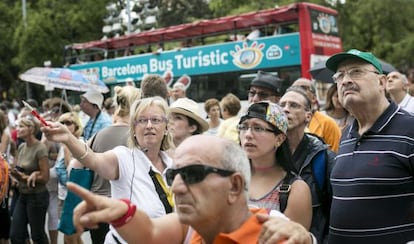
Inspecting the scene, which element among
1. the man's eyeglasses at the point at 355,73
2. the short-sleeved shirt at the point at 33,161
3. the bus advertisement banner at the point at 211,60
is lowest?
the short-sleeved shirt at the point at 33,161

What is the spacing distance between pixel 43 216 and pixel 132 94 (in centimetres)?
282

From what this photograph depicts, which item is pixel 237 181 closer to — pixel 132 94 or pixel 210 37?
pixel 132 94

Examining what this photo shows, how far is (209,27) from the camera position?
18703 mm

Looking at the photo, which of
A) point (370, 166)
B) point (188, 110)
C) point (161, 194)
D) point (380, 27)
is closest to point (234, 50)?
point (380, 27)

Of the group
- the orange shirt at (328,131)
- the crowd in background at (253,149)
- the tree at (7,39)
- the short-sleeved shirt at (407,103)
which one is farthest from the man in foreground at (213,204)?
the tree at (7,39)

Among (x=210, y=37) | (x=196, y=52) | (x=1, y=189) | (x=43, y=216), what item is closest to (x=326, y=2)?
(x=210, y=37)

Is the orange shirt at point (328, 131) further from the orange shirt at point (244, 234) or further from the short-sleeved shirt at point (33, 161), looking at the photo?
the short-sleeved shirt at point (33, 161)

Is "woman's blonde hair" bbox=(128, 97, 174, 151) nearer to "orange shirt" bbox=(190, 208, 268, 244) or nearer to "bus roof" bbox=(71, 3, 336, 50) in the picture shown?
"orange shirt" bbox=(190, 208, 268, 244)

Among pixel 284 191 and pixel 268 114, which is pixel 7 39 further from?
pixel 284 191

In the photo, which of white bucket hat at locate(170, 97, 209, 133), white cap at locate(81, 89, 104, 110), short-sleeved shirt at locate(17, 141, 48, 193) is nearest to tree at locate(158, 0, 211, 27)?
short-sleeved shirt at locate(17, 141, 48, 193)

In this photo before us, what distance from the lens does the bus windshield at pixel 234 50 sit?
15.2 meters

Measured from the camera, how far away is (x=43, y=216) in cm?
696

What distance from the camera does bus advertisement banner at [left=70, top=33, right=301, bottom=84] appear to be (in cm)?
1525

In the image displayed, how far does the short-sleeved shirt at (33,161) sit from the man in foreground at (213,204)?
495 cm
